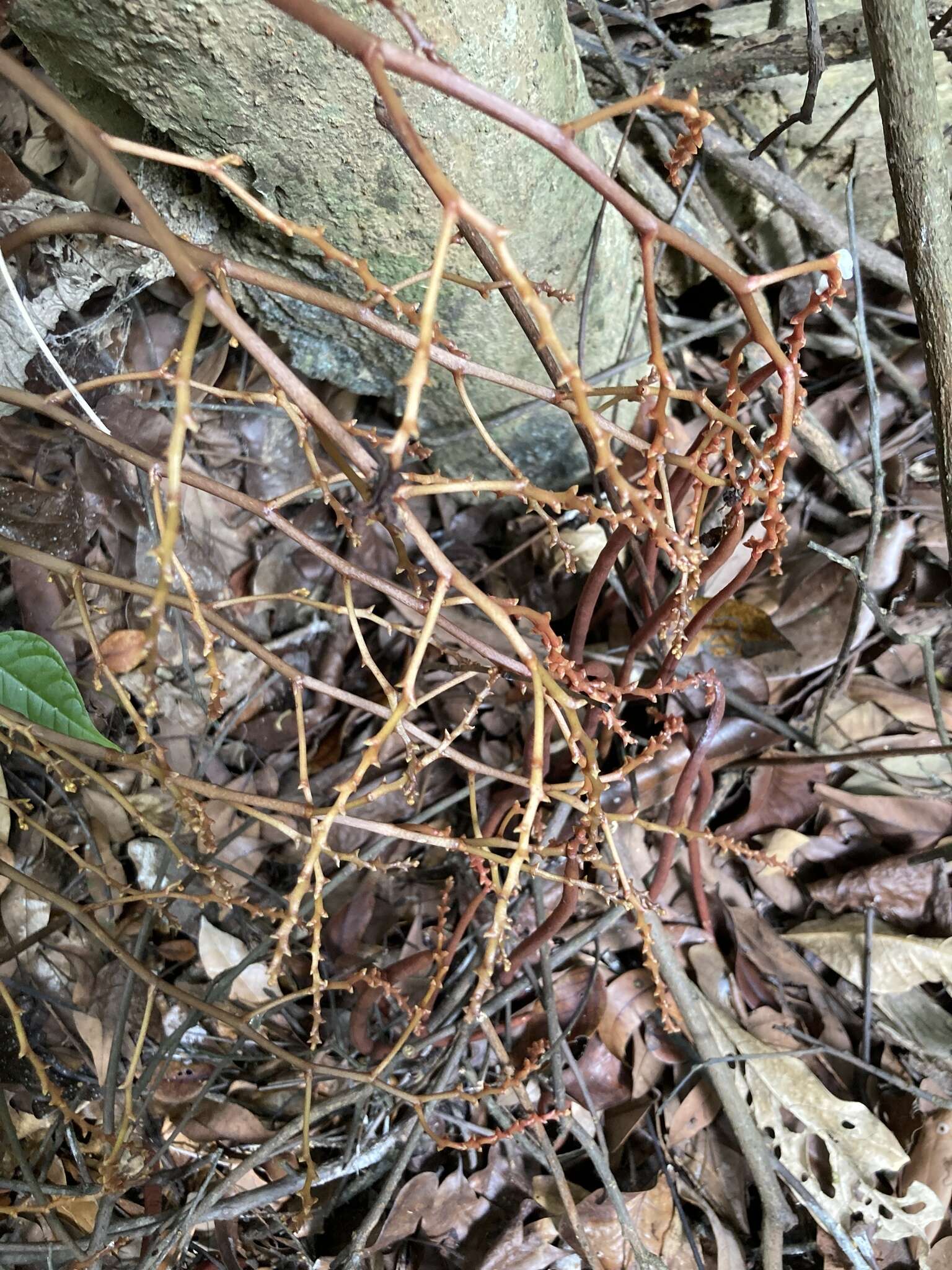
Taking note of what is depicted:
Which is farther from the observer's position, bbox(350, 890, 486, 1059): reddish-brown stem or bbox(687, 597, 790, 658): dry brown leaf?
bbox(687, 597, 790, 658): dry brown leaf

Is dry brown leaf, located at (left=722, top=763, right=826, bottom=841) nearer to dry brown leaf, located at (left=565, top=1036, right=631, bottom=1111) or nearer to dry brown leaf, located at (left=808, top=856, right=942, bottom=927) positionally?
dry brown leaf, located at (left=808, top=856, right=942, bottom=927)

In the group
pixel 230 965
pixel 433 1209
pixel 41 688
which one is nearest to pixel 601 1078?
pixel 433 1209

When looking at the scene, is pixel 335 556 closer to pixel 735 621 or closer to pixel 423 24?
pixel 423 24

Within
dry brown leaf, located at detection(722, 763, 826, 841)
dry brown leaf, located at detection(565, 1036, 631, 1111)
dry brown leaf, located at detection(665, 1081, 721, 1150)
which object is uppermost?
dry brown leaf, located at detection(722, 763, 826, 841)

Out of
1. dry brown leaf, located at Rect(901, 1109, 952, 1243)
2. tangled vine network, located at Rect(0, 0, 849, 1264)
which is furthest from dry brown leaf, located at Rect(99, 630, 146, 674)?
dry brown leaf, located at Rect(901, 1109, 952, 1243)

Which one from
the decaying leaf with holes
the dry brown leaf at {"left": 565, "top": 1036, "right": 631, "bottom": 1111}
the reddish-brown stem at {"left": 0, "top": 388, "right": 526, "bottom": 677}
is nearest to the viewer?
the reddish-brown stem at {"left": 0, "top": 388, "right": 526, "bottom": 677}

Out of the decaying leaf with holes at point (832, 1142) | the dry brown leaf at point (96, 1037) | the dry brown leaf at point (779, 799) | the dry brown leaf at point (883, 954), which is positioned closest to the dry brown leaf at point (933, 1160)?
the decaying leaf with holes at point (832, 1142)
